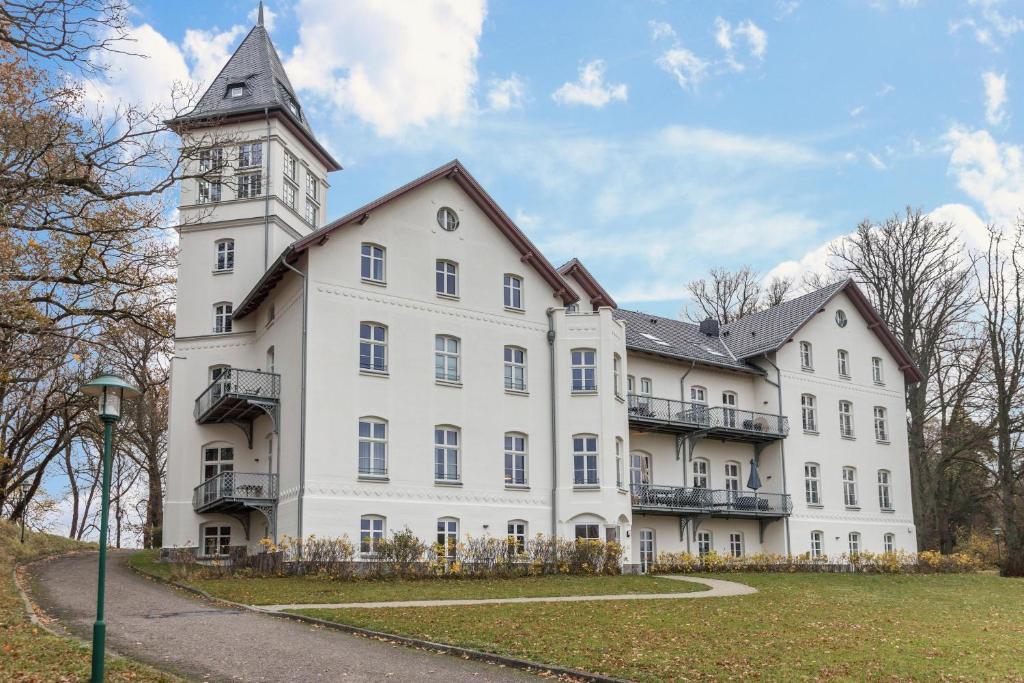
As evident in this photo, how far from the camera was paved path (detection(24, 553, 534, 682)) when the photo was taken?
1213 cm

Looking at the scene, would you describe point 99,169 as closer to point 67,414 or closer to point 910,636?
point 910,636

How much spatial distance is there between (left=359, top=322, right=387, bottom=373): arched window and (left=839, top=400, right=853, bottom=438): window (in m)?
20.6

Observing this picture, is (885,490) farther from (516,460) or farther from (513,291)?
(513,291)

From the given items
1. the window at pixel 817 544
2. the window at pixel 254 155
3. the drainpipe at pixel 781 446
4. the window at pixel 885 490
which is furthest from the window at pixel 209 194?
the window at pixel 885 490

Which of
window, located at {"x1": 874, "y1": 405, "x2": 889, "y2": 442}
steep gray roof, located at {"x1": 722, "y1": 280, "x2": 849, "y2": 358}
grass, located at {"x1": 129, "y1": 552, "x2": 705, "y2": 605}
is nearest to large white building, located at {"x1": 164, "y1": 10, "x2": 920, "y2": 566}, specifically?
steep gray roof, located at {"x1": 722, "y1": 280, "x2": 849, "y2": 358}

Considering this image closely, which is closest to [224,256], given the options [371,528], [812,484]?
[371,528]

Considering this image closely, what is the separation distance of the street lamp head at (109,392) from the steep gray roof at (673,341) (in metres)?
25.3

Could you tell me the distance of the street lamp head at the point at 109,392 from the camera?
39.2 ft

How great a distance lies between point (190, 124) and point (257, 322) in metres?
17.4

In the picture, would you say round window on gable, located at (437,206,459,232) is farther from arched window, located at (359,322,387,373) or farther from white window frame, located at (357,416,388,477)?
white window frame, located at (357,416,388,477)

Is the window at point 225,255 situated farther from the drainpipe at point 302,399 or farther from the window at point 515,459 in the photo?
the window at point 515,459

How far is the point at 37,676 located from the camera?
11312 mm

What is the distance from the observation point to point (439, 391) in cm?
3031

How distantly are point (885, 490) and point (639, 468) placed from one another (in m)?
12.4
